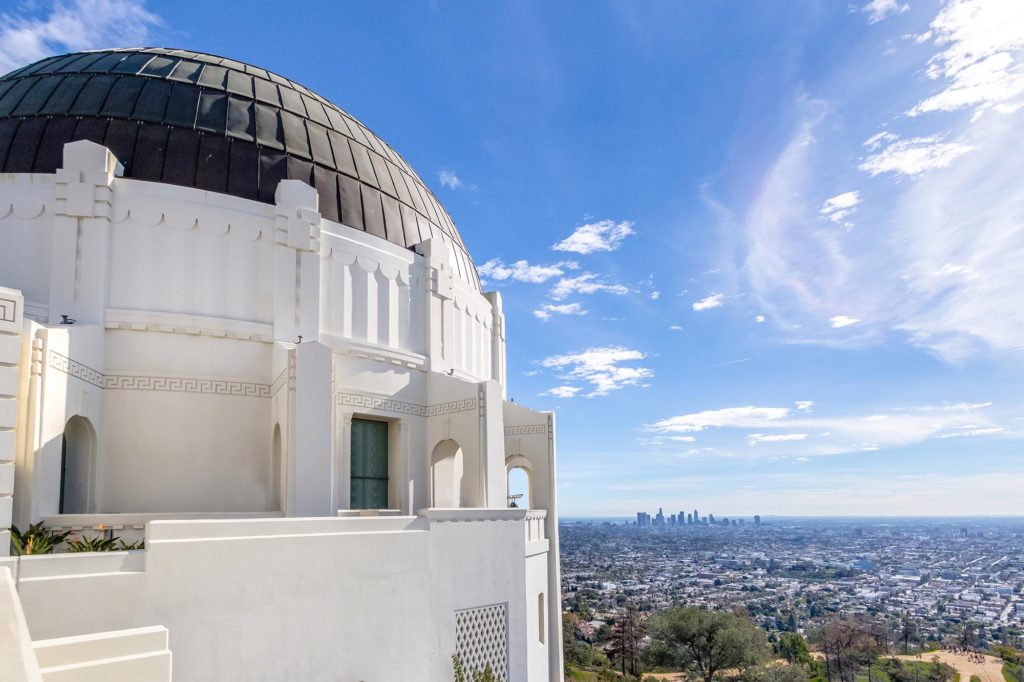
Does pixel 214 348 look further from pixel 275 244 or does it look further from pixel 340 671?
pixel 340 671

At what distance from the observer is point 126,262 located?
41.3ft

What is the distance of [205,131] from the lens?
566 inches

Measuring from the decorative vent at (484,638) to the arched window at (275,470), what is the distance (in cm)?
395

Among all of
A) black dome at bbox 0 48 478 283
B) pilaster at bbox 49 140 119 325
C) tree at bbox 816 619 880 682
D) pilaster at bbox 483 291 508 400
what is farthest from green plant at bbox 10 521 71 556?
tree at bbox 816 619 880 682

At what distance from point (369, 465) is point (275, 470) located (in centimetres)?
214

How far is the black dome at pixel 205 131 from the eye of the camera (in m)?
13.7

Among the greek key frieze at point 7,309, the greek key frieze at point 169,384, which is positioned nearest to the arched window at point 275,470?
the greek key frieze at point 169,384

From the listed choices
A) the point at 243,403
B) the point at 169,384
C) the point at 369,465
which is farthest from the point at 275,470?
the point at 169,384

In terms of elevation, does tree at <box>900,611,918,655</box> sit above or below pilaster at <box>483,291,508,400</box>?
below

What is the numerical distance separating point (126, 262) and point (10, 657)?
1006 cm

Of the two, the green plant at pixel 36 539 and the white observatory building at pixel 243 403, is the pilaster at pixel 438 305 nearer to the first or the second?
the white observatory building at pixel 243 403

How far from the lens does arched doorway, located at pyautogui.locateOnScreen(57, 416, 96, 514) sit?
37.2 feet

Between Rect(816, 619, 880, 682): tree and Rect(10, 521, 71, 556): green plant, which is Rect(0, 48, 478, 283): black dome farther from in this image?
Rect(816, 619, 880, 682): tree

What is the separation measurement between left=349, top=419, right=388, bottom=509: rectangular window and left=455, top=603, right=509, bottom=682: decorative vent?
409 centimetres
